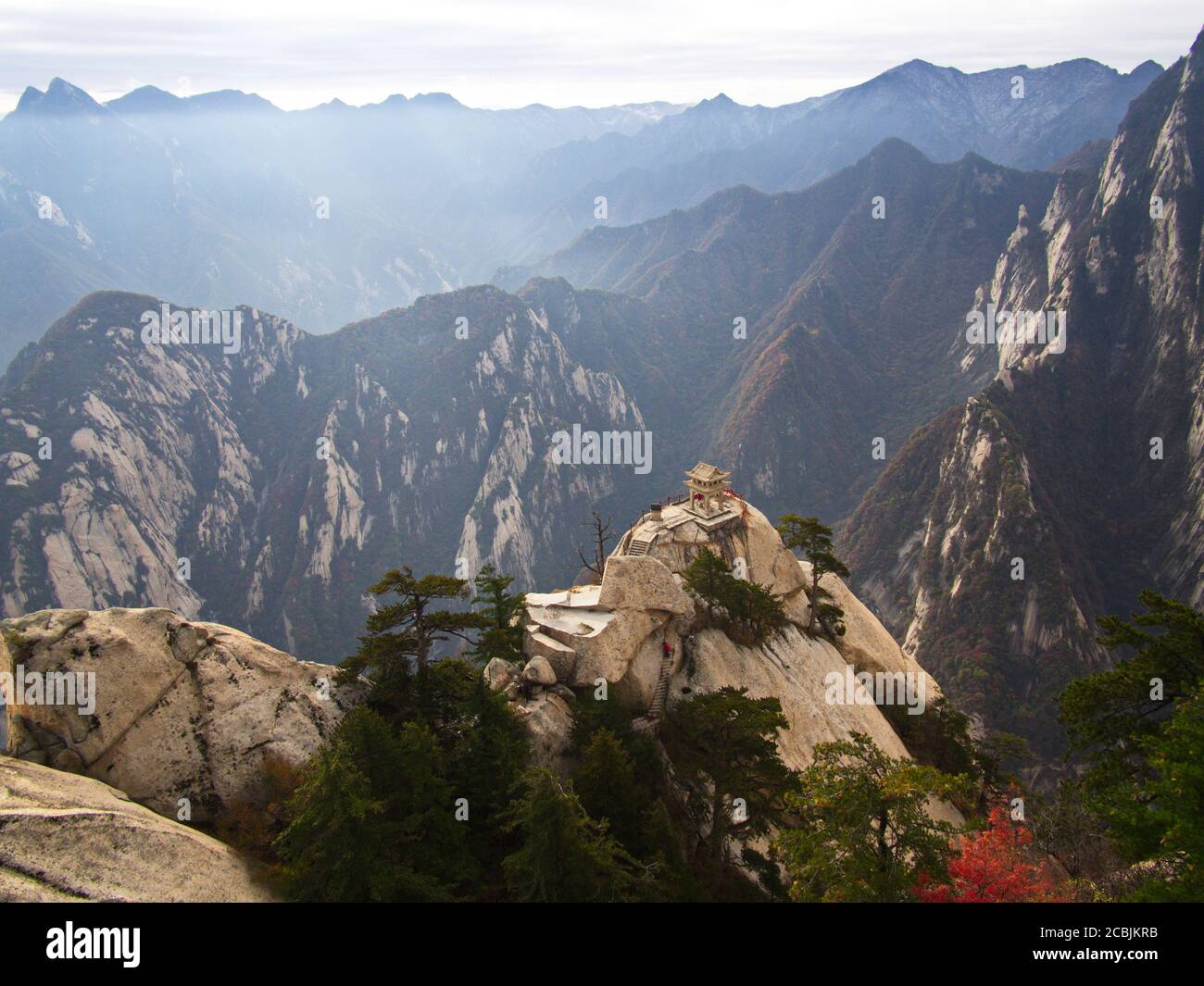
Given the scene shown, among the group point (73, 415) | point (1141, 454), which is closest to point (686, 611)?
point (73, 415)

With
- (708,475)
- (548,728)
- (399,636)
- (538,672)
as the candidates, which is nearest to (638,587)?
(538,672)

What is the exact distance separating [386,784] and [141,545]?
176 meters

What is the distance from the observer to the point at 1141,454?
614 feet

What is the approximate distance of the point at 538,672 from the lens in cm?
3322

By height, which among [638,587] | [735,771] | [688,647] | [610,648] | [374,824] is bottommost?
[735,771]

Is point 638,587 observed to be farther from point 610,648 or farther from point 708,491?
point 708,491

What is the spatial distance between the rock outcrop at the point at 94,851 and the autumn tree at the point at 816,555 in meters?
34.4

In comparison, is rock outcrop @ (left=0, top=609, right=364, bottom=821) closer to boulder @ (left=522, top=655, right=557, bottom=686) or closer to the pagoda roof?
boulder @ (left=522, top=655, right=557, bottom=686)

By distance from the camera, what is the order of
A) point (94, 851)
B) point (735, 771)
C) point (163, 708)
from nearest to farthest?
point (94, 851) → point (735, 771) → point (163, 708)

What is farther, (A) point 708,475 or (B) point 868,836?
(A) point 708,475

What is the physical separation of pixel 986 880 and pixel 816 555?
28847mm

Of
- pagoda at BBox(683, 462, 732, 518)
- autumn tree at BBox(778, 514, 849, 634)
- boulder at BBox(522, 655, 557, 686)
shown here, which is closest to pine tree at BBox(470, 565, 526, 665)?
boulder at BBox(522, 655, 557, 686)

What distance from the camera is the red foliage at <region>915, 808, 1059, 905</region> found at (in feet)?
65.0
